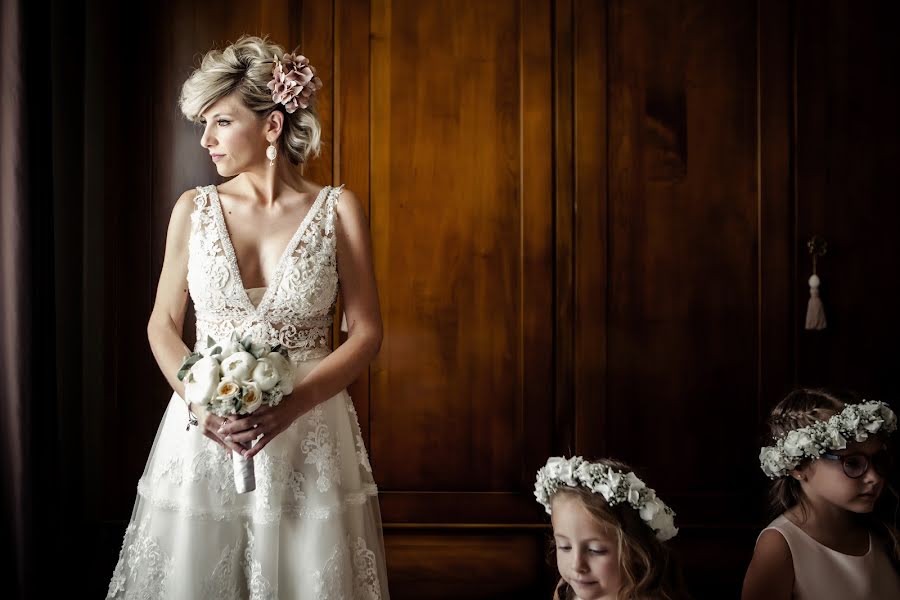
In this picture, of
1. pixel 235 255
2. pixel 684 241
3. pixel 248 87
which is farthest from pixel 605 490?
pixel 684 241

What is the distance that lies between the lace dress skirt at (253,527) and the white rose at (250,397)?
0.22 metres

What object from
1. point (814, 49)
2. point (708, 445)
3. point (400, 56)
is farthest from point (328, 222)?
point (814, 49)

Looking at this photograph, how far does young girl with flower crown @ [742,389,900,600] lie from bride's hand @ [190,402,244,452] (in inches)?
50.5

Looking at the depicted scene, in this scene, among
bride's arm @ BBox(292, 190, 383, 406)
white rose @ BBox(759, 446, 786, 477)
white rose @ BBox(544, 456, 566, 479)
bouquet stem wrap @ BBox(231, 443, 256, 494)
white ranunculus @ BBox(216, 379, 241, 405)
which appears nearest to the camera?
white ranunculus @ BBox(216, 379, 241, 405)

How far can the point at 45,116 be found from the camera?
2.16 metres

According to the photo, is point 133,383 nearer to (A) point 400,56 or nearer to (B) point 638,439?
(A) point 400,56

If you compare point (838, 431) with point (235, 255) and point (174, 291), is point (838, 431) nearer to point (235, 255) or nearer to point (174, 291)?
point (235, 255)

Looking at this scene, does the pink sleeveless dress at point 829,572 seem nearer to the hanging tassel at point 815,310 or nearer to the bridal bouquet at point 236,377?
the hanging tassel at point 815,310

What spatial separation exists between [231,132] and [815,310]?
2.23 m

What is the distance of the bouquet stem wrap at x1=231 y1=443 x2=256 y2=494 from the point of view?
1467 mm

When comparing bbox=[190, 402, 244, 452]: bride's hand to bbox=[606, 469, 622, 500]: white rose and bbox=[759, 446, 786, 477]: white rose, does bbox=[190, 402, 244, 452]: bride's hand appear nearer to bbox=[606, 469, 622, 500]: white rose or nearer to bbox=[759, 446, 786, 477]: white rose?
bbox=[606, 469, 622, 500]: white rose

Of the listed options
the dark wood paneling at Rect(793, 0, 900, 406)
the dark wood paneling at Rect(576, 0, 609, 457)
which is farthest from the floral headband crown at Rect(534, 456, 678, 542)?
the dark wood paneling at Rect(793, 0, 900, 406)

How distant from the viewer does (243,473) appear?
1.47 meters

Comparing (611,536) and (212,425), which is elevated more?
(212,425)
